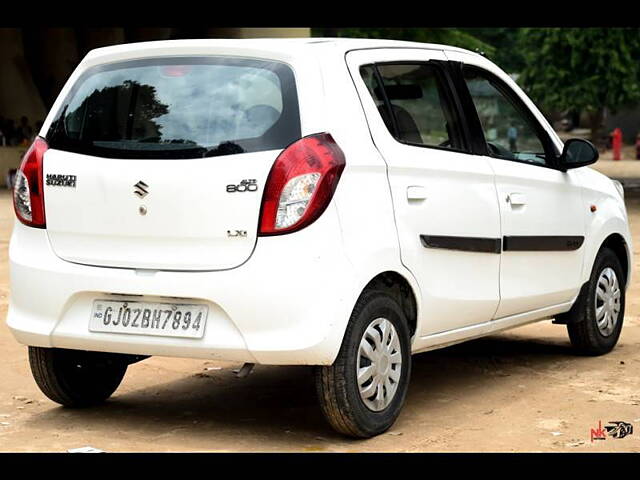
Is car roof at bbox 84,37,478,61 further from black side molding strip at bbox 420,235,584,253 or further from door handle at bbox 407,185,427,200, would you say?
black side molding strip at bbox 420,235,584,253

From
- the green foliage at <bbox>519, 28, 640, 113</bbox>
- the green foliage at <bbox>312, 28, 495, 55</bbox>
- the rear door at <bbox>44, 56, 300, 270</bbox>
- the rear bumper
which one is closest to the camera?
the rear bumper

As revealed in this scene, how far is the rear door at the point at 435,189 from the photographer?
639cm

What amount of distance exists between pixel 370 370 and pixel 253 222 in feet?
2.84

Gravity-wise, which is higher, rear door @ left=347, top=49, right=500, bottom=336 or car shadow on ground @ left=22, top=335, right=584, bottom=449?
rear door @ left=347, top=49, right=500, bottom=336

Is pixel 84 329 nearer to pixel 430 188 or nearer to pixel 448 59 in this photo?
pixel 430 188

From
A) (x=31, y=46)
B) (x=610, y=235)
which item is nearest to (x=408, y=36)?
(x=31, y=46)

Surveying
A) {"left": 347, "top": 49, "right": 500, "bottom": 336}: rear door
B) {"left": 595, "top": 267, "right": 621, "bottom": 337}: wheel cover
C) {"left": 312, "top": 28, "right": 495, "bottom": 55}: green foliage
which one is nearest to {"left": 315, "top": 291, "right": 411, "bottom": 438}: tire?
{"left": 347, "top": 49, "right": 500, "bottom": 336}: rear door

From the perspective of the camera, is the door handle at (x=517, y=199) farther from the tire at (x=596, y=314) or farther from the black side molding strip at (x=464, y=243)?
the tire at (x=596, y=314)

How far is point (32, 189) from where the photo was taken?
6.42 m

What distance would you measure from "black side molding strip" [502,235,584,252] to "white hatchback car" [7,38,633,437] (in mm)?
236

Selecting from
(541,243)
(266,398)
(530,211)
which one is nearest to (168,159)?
(266,398)

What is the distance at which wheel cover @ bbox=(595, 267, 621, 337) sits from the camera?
8.38 meters

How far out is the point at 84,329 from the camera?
6.16 m

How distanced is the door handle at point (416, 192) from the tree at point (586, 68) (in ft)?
152
